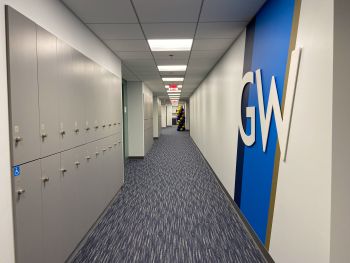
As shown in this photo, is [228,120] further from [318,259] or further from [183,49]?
[318,259]

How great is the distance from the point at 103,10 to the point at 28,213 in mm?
1893

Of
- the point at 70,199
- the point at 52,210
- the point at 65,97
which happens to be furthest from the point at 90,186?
the point at 65,97

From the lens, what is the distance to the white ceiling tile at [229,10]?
229cm

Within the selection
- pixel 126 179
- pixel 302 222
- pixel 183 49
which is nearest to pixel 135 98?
pixel 126 179

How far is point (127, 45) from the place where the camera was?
3590 mm

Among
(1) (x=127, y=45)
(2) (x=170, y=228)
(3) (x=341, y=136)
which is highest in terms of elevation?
(1) (x=127, y=45)

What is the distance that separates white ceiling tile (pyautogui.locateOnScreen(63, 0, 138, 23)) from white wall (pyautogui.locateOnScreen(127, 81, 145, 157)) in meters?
4.59

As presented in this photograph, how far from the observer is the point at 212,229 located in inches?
111

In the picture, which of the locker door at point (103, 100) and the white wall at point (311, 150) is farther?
the locker door at point (103, 100)

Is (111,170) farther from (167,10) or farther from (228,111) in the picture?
(167,10)

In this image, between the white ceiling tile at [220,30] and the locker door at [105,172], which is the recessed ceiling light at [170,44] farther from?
the locker door at [105,172]

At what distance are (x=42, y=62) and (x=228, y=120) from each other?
2821 millimetres

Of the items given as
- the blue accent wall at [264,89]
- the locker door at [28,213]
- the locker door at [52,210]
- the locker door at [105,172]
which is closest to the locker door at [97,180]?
the locker door at [105,172]

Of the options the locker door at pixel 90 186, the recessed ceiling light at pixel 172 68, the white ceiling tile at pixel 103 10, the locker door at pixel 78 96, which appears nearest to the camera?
the white ceiling tile at pixel 103 10
